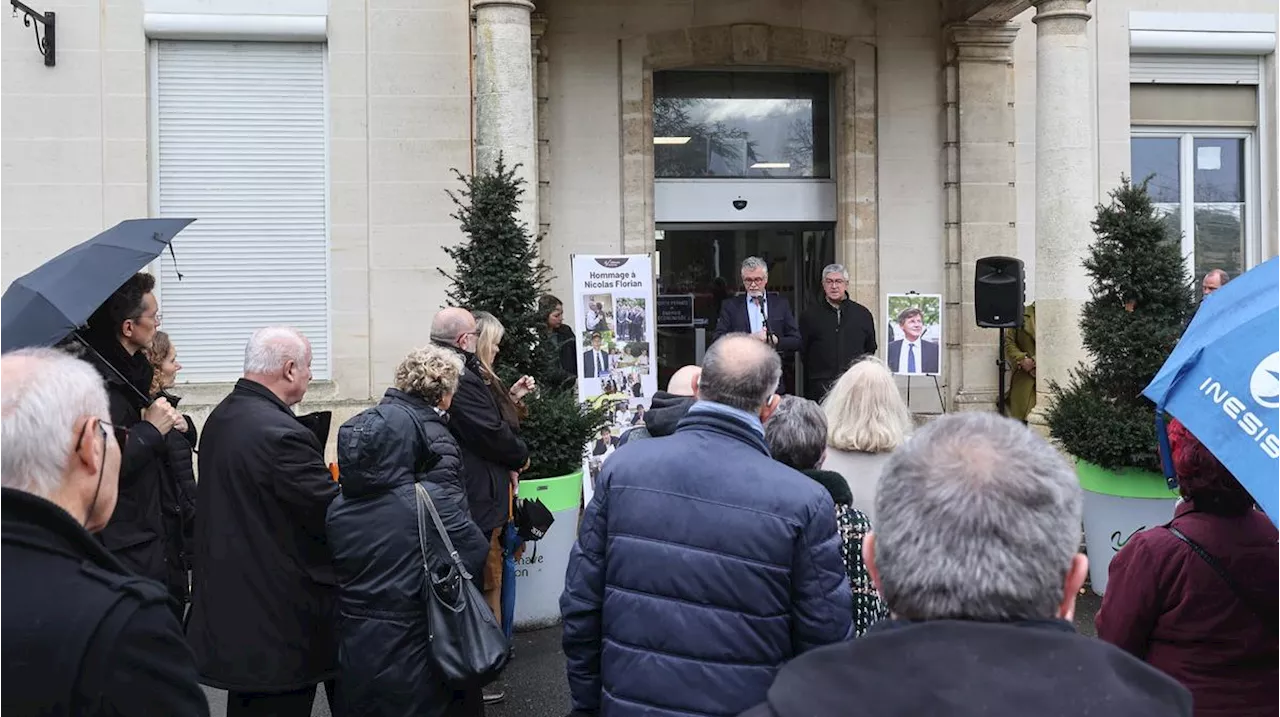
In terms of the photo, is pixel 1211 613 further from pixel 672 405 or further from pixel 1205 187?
pixel 1205 187

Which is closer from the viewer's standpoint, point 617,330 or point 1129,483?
point 1129,483

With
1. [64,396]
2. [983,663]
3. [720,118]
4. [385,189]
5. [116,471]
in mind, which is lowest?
[983,663]

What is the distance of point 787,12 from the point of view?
35.5 feet

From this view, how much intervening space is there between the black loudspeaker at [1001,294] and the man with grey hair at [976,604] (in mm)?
8366

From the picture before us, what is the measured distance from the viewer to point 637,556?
2.84 m

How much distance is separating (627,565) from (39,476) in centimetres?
141

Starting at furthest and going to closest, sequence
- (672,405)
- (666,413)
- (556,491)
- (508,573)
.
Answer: (556,491), (508,573), (672,405), (666,413)

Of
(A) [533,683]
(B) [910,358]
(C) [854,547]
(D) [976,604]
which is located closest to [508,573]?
(A) [533,683]

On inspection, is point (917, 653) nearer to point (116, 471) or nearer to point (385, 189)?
point (116, 471)

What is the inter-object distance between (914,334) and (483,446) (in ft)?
17.7

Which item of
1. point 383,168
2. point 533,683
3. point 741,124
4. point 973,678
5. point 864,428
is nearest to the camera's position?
point 973,678

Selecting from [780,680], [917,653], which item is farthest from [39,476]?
[917,653]

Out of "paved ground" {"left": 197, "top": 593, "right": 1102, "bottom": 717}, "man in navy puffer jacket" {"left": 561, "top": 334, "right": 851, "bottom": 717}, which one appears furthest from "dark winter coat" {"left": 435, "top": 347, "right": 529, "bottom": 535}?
"man in navy puffer jacket" {"left": 561, "top": 334, "right": 851, "bottom": 717}

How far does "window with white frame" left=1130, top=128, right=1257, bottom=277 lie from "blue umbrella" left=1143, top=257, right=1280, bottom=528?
33.0 feet
